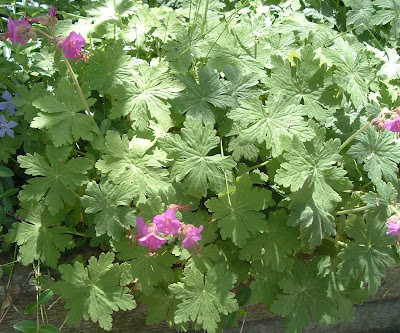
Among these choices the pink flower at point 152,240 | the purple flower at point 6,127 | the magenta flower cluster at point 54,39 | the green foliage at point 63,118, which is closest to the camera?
the pink flower at point 152,240

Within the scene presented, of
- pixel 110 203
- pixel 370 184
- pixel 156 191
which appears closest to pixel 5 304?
pixel 110 203

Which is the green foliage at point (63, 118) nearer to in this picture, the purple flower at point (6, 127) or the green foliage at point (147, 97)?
the green foliage at point (147, 97)

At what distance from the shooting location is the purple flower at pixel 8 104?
2.59 meters

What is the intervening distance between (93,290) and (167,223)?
0.50 m

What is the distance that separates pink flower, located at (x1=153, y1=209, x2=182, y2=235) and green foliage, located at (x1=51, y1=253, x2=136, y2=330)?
1.17 feet

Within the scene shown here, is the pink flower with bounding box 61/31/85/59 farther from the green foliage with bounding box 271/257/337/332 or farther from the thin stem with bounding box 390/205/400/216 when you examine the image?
the thin stem with bounding box 390/205/400/216

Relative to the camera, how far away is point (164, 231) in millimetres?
1974

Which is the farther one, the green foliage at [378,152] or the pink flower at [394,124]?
the green foliage at [378,152]

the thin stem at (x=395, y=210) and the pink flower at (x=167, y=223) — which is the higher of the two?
the pink flower at (x=167, y=223)

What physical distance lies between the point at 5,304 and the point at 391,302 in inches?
77.5

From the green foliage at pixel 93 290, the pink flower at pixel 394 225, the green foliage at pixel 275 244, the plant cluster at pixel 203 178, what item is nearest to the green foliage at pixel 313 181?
the plant cluster at pixel 203 178


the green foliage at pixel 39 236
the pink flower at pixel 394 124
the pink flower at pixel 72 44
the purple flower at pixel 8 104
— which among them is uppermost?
the pink flower at pixel 72 44

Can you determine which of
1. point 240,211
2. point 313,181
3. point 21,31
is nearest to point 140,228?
point 240,211

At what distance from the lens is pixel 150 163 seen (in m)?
2.25
